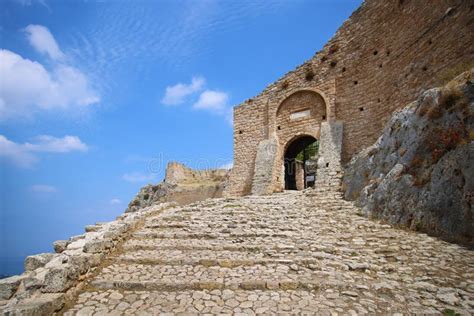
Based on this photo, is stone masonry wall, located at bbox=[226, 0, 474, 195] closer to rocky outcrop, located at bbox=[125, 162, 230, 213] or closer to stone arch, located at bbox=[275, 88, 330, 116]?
stone arch, located at bbox=[275, 88, 330, 116]

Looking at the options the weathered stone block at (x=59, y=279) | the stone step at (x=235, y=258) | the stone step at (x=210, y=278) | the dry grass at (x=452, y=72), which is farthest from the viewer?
the dry grass at (x=452, y=72)

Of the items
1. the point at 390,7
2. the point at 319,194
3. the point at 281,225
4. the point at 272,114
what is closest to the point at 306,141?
the point at 272,114

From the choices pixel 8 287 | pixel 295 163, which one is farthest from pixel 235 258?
pixel 295 163

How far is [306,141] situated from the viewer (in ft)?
52.4

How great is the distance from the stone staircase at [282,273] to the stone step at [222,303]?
0.04 feet

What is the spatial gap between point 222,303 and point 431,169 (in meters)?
5.26

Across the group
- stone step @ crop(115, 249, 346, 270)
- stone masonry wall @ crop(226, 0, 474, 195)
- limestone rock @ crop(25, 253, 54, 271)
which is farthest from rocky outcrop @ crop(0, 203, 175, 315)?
stone masonry wall @ crop(226, 0, 474, 195)

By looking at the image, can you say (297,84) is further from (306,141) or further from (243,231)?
(243,231)

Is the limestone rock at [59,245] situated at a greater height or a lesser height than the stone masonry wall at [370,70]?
lesser

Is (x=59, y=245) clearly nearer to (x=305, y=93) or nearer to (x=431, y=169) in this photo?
(x=431, y=169)

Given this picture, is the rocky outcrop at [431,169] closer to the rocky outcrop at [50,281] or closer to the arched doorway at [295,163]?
the rocky outcrop at [50,281]

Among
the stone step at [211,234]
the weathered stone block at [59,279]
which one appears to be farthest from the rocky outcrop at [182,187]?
the weathered stone block at [59,279]

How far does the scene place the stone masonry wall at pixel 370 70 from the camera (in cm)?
903

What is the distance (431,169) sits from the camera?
593 centimetres
